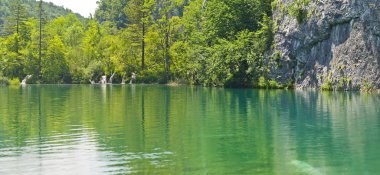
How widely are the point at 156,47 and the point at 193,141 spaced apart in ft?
248

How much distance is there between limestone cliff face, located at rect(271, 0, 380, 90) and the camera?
51281 mm

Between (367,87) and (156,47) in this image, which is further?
(156,47)

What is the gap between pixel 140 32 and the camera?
318 ft

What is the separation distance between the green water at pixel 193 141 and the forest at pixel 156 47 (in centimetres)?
3499

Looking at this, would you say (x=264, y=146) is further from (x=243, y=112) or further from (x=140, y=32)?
(x=140, y=32)

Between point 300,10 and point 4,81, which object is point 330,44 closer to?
point 300,10

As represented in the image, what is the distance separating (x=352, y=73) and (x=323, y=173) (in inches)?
1600

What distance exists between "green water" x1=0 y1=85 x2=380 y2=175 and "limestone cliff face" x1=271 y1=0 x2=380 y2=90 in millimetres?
20395

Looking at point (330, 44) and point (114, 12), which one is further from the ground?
point (114, 12)

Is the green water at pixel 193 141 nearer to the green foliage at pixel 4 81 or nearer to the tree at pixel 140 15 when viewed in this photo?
the tree at pixel 140 15

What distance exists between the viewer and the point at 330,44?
56.1 meters

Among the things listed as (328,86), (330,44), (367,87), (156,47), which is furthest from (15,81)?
(367,87)

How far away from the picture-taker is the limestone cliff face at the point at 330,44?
168 feet

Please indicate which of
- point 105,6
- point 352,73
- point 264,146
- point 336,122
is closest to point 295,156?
point 264,146
